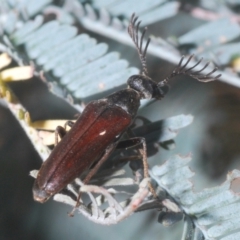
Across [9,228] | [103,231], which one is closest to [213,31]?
[103,231]

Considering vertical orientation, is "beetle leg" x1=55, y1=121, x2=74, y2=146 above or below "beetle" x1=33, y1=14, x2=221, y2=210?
above

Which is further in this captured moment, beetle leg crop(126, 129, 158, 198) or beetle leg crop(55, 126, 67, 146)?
beetle leg crop(55, 126, 67, 146)

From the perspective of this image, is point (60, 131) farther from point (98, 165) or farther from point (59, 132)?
point (98, 165)

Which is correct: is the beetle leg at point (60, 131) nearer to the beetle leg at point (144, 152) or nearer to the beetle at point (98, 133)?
the beetle at point (98, 133)

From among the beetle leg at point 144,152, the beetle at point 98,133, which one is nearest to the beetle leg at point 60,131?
the beetle at point 98,133

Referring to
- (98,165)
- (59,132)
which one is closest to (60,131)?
(59,132)

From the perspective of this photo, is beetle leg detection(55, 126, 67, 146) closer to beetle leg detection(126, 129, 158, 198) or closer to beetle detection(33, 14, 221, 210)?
beetle detection(33, 14, 221, 210)

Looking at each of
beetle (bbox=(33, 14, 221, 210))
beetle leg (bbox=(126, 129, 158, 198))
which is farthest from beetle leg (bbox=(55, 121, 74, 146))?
beetle leg (bbox=(126, 129, 158, 198))

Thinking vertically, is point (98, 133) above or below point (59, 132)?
below

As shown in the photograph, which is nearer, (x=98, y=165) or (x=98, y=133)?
(x=98, y=165)
